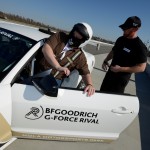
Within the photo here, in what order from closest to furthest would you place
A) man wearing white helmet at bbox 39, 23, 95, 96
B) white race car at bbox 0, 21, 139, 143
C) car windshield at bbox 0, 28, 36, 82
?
white race car at bbox 0, 21, 139, 143 → car windshield at bbox 0, 28, 36, 82 → man wearing white helmet at bbox 39, 23, 95, 96

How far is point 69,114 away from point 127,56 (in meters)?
1.50

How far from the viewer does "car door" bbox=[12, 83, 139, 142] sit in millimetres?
2881

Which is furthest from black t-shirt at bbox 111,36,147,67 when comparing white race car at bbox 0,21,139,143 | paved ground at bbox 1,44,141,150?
paved ground at bbox 1,44,141,150

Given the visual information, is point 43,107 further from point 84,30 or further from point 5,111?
point 84,30

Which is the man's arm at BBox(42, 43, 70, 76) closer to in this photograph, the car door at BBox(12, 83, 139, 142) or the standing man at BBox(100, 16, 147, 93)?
the car door at BBox(12, 83, 139, 142)

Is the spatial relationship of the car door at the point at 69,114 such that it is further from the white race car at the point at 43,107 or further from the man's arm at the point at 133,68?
the man's arm at the point at 133,68

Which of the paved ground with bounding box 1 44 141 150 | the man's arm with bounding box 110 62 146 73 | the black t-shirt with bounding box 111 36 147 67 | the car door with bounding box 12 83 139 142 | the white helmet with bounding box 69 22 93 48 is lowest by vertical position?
the paved ground with bounding box 1 44 141 150

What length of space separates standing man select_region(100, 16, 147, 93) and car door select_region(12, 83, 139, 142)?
78 cm

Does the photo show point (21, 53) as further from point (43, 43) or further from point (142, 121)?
point (142, 121)

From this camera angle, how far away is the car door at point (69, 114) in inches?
113

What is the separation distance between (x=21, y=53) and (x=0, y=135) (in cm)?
95

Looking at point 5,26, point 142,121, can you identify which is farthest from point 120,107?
point 142,121

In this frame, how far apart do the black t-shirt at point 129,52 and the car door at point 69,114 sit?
2.67ft

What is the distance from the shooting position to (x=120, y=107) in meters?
3.27
